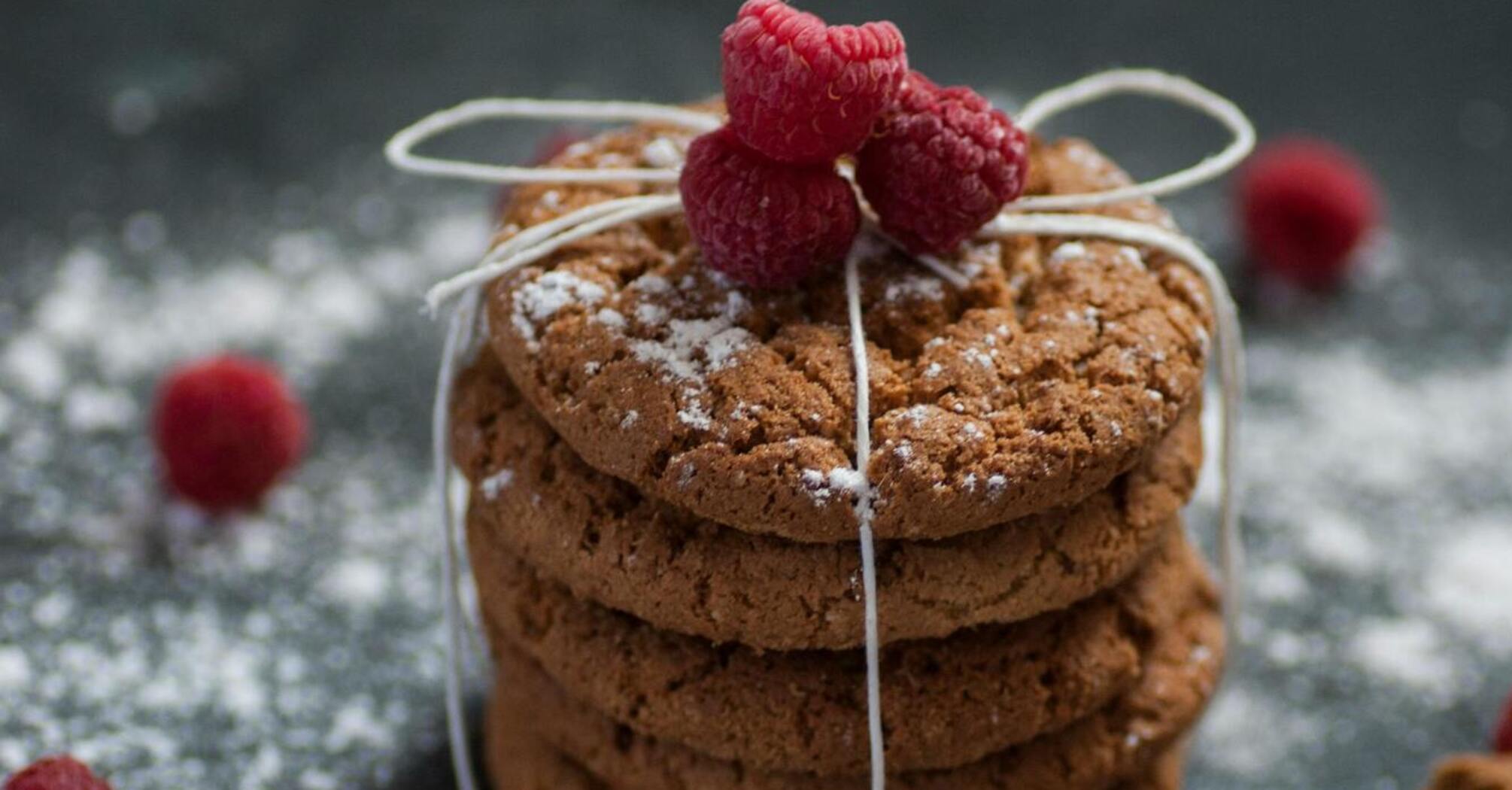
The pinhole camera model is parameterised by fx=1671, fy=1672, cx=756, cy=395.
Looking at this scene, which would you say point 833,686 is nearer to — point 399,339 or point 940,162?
point 940,162

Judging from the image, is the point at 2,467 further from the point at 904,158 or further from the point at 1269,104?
the point at 1269,104

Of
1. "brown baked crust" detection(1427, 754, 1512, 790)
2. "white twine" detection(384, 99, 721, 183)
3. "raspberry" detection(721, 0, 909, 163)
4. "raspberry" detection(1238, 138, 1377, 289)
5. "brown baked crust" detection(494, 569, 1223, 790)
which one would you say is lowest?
"brown baked crust" detection(1427, 754, 1512, 790)

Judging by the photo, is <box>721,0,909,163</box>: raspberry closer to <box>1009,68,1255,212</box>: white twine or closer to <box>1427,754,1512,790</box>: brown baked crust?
<box>1009,68,1255,212</box>: white twine

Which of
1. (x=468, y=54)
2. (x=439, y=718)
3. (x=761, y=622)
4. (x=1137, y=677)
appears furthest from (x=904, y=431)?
(x=468, y=54)

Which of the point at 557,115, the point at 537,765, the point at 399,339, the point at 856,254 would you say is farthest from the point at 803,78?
the point at 399,339

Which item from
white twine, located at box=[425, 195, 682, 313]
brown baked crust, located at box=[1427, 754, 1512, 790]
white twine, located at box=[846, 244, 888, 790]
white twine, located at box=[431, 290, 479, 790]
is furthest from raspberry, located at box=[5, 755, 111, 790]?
brown baked crust, located at box=[1427, 754, 1512, 790]
